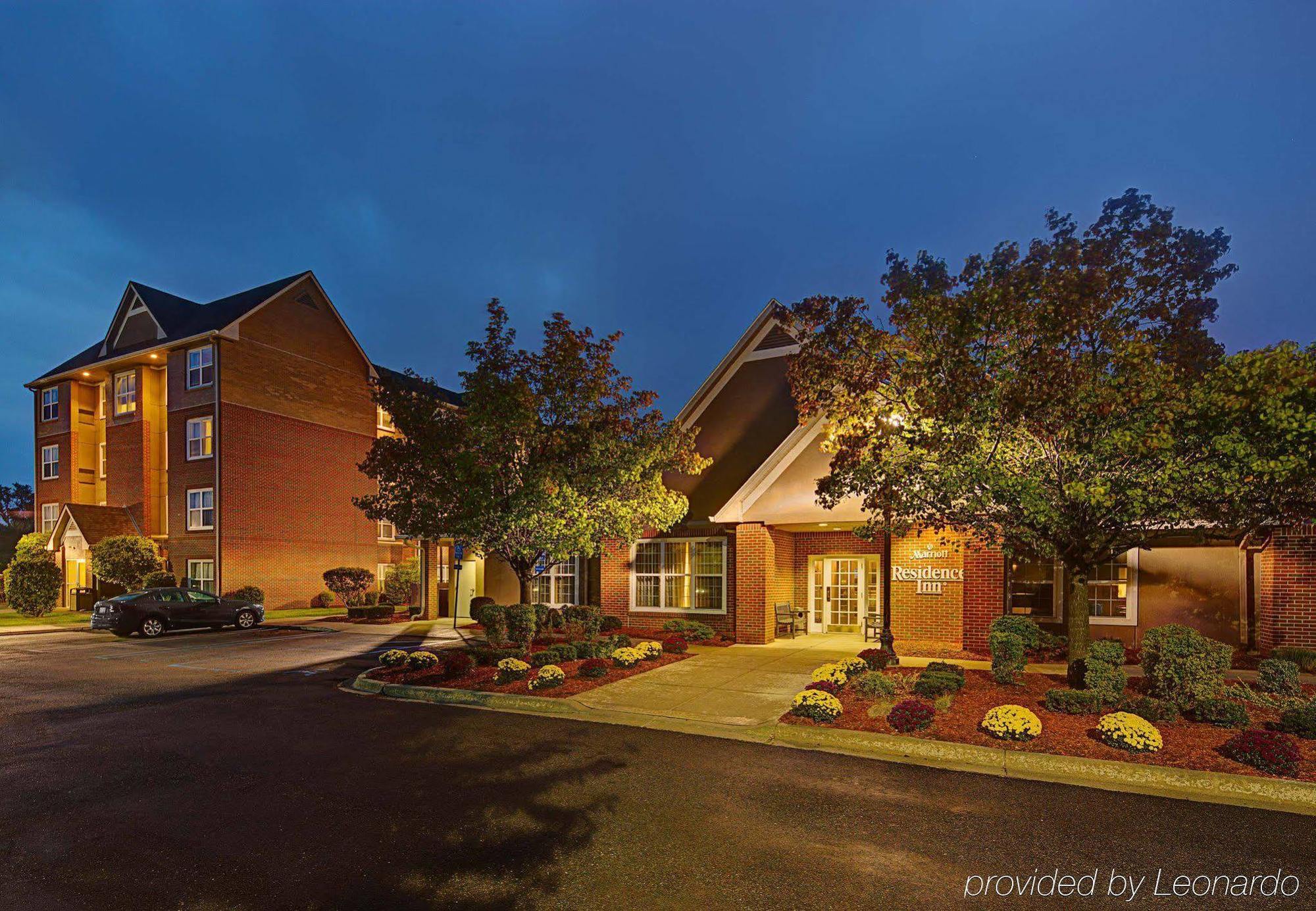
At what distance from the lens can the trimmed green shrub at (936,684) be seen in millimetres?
10602

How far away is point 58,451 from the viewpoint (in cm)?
3809

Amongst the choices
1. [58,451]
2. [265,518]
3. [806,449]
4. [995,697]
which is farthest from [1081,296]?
[58,451]

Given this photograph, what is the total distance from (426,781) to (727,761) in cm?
332

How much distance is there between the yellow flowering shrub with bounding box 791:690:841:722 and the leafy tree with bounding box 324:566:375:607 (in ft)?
91.8

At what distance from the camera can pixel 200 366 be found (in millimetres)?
32906

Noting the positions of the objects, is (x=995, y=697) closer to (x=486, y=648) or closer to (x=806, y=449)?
(x=806, y=449)

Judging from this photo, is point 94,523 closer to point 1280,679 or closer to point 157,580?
point 157,580

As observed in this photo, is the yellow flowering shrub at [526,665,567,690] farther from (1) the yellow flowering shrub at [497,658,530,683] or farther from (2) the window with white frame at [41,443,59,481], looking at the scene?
(2) the window with white frame at [41,443,59,481]

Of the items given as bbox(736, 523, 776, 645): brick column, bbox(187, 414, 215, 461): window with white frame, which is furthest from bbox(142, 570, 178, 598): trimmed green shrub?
bbox(736, 523, 776, 645): brick column

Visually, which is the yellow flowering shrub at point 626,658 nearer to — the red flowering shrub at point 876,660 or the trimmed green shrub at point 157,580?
the red flowering shrub at point 876,660

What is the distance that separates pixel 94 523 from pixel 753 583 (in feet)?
104

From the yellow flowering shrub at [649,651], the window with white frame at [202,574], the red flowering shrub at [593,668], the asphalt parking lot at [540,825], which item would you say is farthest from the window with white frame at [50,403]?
the red flowering shrub at [593,668]
